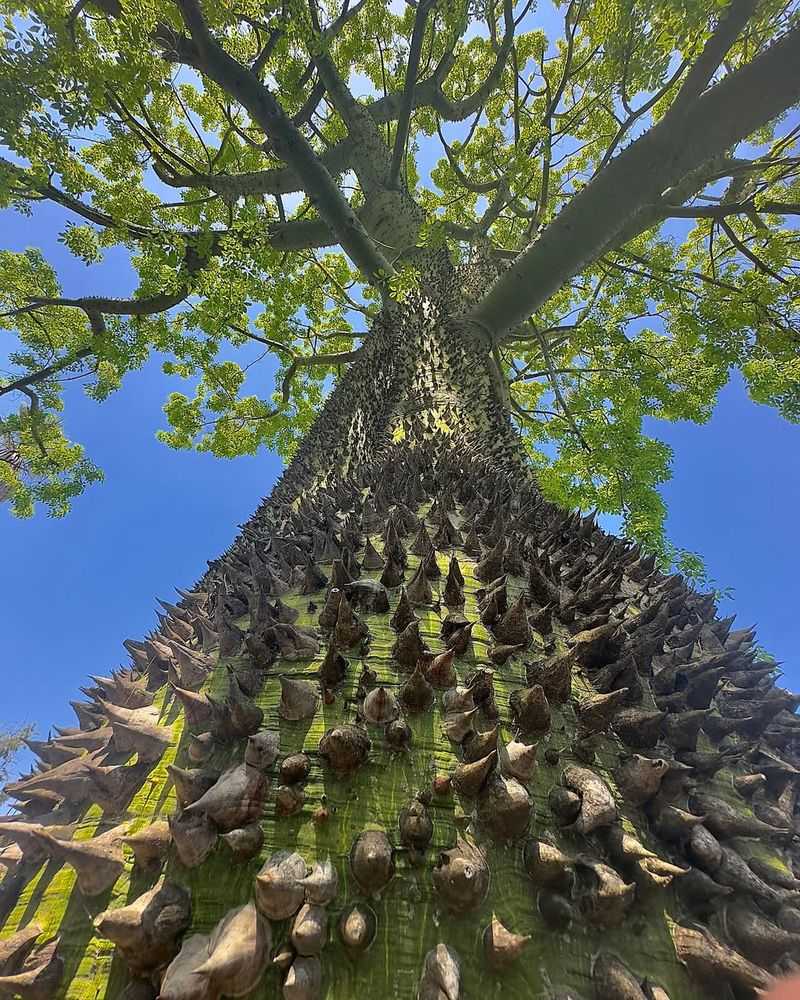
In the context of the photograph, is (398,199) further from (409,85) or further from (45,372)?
(45,372)

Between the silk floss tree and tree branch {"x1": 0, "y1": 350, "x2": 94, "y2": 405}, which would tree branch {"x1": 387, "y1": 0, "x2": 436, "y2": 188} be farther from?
tree branch {"x1": 0, "y1": 350, "x2": 94, "y2": 405}

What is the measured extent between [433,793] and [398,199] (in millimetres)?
6965

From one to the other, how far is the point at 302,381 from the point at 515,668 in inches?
443

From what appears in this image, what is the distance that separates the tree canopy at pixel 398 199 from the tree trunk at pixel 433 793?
→ 12.4ft

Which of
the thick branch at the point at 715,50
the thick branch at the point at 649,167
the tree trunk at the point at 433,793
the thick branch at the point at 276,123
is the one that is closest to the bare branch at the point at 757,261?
the thick branch at the point at 649,167

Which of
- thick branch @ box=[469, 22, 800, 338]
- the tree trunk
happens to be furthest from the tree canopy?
the tree trunk

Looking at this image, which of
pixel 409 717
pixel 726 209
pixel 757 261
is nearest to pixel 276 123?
pixel 409 717

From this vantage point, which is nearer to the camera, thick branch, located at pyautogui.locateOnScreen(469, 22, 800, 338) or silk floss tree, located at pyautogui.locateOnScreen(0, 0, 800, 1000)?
silk floss tree, located at pyautogui.locateOnScreen(0, 0, 800, 1000)

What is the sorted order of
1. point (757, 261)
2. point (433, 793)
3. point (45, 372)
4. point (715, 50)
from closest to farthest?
1. point (433, 793)
2. point (715, 50)
3. point (45, 372)
4. point (757, 261)

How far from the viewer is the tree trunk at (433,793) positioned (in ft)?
3.26

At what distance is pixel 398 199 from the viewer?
6.45 meters

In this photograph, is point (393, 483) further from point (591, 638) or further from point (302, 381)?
point (302, 381)

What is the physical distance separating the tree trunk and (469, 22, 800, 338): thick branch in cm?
332

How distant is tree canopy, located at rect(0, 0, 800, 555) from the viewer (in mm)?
3957
